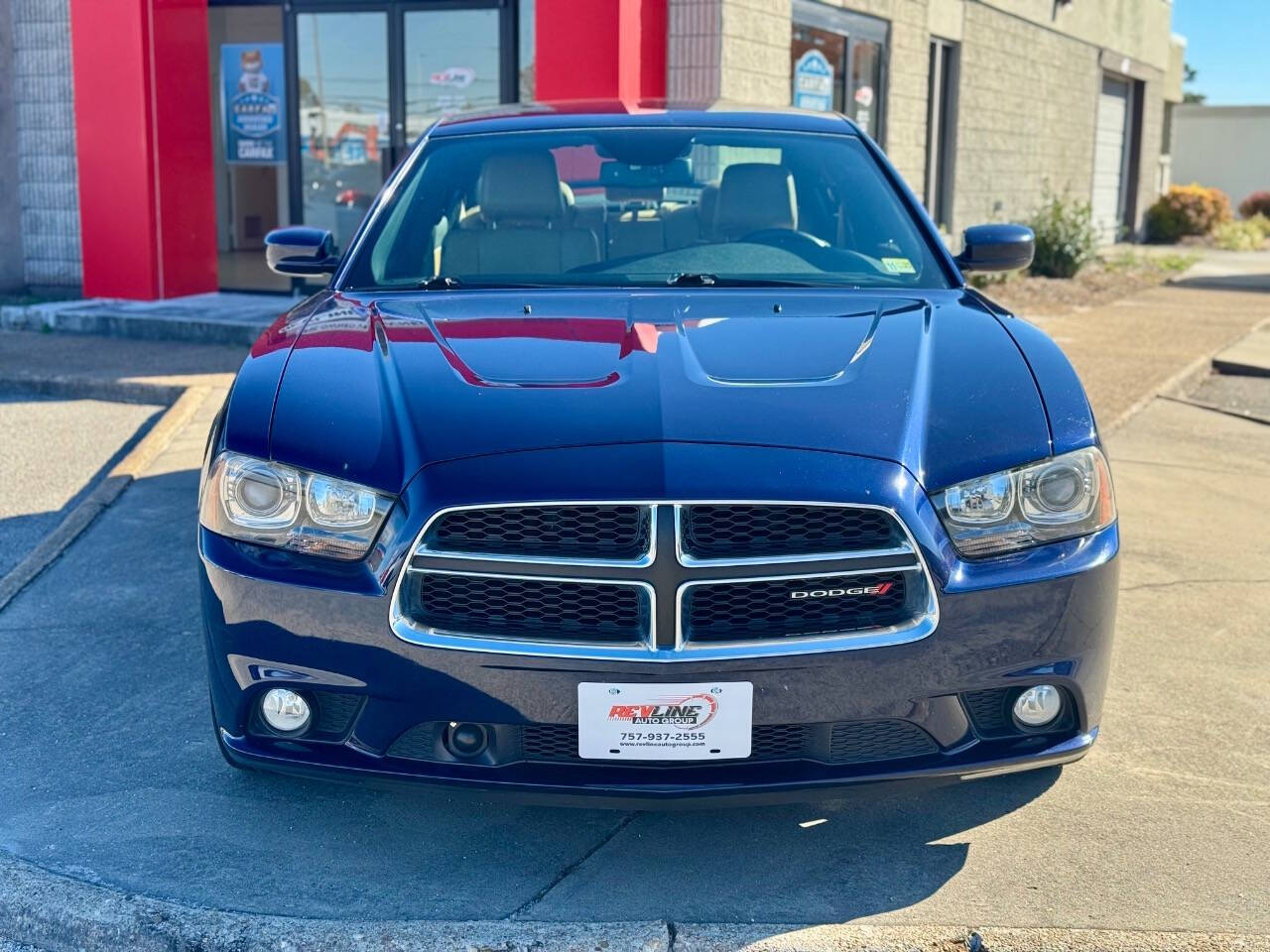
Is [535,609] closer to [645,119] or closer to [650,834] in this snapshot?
[650,834]

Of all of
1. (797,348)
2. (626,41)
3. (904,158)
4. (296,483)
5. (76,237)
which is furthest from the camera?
(904,158)

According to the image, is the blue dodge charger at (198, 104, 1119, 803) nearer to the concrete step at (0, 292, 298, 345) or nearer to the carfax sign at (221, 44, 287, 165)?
the concrete step at (0, 292, 298, 345)

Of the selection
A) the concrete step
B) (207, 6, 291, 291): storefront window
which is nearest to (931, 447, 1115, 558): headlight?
the concrete step

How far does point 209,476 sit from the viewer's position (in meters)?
3.08

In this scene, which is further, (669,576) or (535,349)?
(535,349)

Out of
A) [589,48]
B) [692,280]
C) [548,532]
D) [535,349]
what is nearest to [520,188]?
[692,280]

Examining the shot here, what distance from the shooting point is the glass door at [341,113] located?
11.6 m

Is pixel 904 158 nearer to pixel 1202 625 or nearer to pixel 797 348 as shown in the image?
pixel 1202 625

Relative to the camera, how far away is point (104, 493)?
6012mm

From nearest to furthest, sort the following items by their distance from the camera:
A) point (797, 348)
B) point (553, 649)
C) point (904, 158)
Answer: point (553, 649)
point (797, 348)
point (904, 158)

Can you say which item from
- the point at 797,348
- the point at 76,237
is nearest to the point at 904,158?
the point at 76,237

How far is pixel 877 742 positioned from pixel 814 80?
34.4 ft

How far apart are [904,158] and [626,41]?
533cm

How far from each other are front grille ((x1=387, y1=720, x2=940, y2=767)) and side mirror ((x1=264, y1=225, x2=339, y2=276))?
2.12 m
